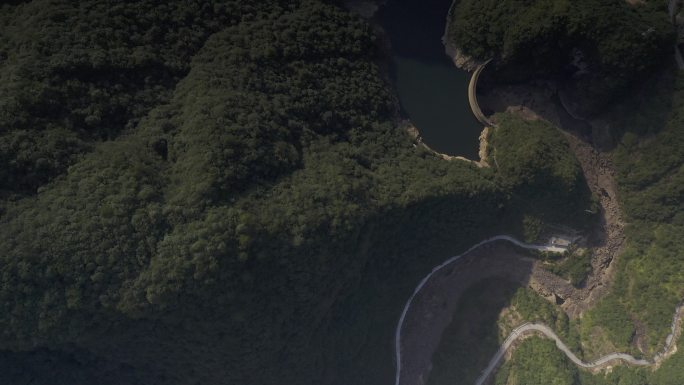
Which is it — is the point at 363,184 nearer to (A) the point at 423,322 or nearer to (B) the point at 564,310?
(A) the point at 423,322

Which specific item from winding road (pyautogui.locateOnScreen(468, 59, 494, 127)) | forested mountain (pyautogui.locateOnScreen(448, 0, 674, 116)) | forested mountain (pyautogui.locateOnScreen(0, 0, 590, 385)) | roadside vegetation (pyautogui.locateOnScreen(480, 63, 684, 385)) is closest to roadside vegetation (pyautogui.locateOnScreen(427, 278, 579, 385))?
roadside vegetation (pyautogui.locateOnScreen(480, 63, 684, 385))

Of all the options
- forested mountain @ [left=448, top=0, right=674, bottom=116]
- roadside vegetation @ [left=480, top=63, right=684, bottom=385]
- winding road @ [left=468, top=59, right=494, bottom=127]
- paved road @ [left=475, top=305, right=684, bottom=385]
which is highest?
forested mountain @ [left=448, top=0, right=674, bottom=116]

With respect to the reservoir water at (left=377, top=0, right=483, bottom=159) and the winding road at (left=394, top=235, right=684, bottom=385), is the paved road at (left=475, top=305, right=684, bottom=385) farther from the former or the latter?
the reservoir water at (left=377, top=0, right=483, bottom=159)

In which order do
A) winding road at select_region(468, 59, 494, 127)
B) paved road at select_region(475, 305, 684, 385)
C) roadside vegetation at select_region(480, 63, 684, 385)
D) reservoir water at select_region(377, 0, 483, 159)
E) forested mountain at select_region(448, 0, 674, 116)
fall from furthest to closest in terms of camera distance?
reservoir water at select_region(377, 0, 483, 159) → winding road at select_region(468, 59, 494, 127) → paved road at select_region(475, 305, 684, 385) → roadside vegetation at select_region(480, 63, 684, 385) → forested mountain at select_region(448, 0, 674, 116)

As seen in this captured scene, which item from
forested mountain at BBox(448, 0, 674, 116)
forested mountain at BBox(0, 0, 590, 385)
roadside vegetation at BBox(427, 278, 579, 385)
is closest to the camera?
forested mountain at BBox(0, 0, 590, 385)

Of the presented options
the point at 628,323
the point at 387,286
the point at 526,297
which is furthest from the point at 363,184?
the point at 628,323

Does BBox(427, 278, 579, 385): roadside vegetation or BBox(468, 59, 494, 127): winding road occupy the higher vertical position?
BBox(468, 59, 494, 127): winding road

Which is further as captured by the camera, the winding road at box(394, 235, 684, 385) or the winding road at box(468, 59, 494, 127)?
the winding road at box(394, 235, 684, 385)
